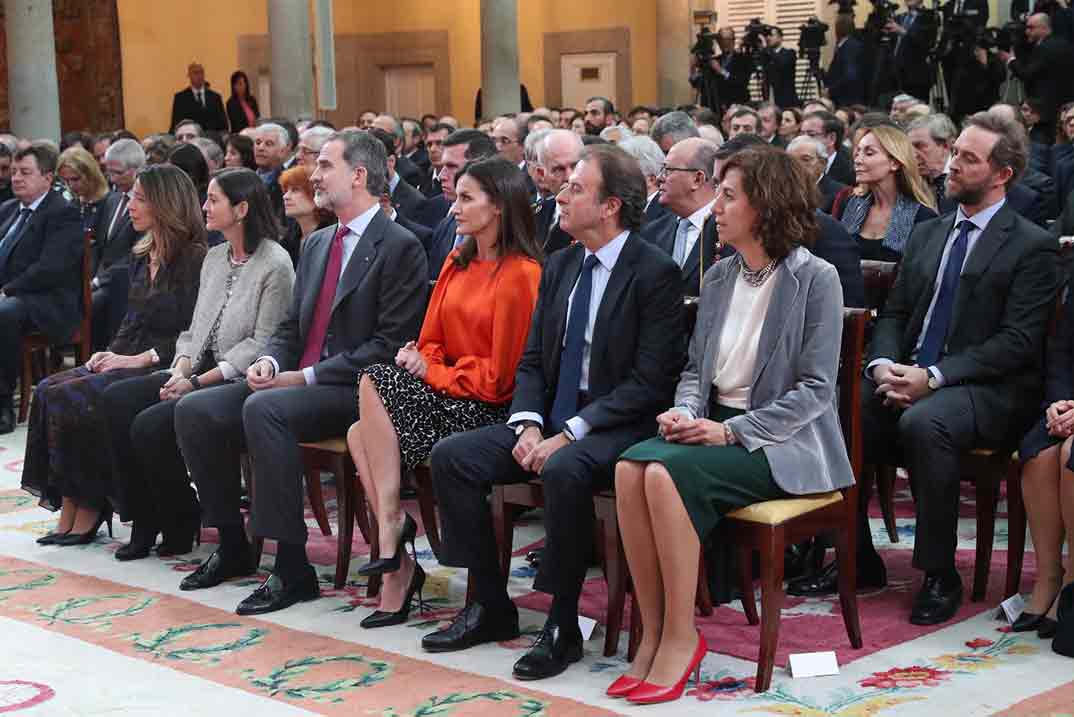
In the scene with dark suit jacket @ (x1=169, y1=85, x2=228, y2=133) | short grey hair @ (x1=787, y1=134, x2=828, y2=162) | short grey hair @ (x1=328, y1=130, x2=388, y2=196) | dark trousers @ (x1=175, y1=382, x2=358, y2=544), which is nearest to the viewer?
dark trousers @ (x1=175, y1=382, x2=358, y2=544)

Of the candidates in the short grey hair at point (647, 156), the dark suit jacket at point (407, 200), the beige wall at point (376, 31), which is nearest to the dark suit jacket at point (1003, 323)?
the short grey hair at point (647, 156)

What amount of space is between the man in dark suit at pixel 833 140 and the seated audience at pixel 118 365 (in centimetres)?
411

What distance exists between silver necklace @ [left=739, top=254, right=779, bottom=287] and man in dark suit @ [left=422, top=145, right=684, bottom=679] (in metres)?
0.24

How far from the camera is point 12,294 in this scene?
863 centimetres

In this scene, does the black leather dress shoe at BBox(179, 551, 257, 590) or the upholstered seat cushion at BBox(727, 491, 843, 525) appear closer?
the upholstered seat cushion at BBox(727, 491, 843, 525)

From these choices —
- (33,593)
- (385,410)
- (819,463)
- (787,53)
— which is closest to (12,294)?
(33,593)

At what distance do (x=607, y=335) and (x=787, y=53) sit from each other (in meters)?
11.2

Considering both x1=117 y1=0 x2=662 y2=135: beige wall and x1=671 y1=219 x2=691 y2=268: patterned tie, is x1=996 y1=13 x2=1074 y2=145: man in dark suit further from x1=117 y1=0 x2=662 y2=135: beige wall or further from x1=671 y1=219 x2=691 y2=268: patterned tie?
x1=117 y1=0 x2=662 y2=135: beige wall

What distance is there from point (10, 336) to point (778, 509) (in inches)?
220

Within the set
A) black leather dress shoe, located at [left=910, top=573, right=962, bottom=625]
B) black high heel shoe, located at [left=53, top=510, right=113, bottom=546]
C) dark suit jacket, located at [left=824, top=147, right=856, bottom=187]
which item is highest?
dark suit jacket, located at [left=824, top=147, right=856, bottom=187]

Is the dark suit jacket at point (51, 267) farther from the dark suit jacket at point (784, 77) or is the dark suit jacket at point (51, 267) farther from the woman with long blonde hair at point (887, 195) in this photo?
the dark suit jacket at point (784, 77)

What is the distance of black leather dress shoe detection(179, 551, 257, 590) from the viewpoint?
536 centimetres

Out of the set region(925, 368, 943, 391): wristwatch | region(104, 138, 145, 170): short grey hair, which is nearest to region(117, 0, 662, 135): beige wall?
region(104, 138, 145, 170): short grey hair

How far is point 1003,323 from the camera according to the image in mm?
4805
